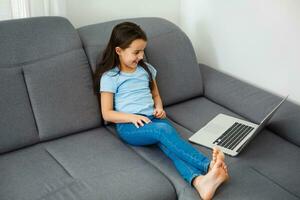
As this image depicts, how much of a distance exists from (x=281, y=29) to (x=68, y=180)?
4.83ft

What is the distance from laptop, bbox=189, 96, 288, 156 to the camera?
1.94 m

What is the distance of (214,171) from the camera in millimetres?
1656

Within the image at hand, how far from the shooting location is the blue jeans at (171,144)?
1.77m

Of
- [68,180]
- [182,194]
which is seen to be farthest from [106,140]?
[182,194]

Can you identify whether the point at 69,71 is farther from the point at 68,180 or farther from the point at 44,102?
the point at 68,180

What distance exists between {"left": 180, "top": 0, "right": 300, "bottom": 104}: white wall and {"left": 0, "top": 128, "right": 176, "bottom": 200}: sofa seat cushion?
3.43 ft

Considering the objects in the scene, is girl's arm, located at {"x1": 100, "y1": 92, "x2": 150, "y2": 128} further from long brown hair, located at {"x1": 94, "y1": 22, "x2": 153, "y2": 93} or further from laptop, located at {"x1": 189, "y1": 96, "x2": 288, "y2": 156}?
laptop, located at {"x1": 189, "y1": 96, "x2": 288, "y2": 156}

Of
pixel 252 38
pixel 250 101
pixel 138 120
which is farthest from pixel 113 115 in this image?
pixel 252 38

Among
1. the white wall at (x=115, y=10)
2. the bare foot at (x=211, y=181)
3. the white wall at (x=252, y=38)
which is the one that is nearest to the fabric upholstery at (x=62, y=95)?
the white wall at (x=115, y=10)

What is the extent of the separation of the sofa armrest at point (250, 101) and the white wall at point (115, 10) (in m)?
0.53

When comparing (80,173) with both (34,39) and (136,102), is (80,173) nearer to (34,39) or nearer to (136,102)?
(136,102)

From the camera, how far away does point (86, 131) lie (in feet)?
6.82

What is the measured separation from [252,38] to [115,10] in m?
0.92

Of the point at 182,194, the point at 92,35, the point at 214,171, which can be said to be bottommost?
the point at 182,194
